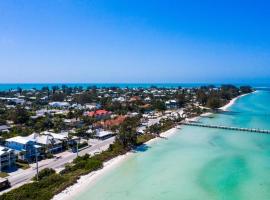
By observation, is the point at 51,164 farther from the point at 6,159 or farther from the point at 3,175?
the point at 3,175

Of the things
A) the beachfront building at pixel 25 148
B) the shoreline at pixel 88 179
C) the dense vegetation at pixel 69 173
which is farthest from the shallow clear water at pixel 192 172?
the beachfront building at pixel 25 148

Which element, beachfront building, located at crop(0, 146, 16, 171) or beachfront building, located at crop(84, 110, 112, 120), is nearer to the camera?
beachfront building, located at crop(0, 146, 16, 171)

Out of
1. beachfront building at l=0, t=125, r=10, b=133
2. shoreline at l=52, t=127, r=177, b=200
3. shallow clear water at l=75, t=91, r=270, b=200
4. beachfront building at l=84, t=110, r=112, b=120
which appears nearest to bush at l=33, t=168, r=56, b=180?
shoreline at l=52, t=127, r=177, b=200

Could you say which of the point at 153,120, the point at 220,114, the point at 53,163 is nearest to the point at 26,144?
the point at 53,163

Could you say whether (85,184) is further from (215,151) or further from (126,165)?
(215,151)

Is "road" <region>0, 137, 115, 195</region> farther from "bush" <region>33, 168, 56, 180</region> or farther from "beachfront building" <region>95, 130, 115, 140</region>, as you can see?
"beachfront building" <region>95, 130, 115, 140</region>

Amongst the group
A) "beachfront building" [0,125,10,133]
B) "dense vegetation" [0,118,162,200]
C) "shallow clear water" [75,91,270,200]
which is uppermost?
"beachfront building" [0,125,10,133]

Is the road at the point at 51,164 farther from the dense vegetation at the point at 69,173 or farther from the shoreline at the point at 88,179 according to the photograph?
the shoreline at the point at 88,179
